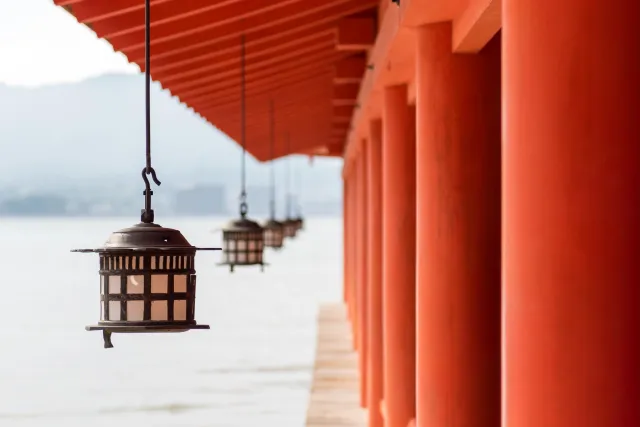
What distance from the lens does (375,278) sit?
8.62 metres

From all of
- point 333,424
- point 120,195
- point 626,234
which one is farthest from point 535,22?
point 120,195

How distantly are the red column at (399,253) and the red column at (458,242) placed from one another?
206cm

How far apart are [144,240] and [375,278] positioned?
5216 mm

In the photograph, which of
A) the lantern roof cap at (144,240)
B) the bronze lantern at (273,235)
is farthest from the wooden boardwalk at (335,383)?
the lantern roof cap at (144,240)

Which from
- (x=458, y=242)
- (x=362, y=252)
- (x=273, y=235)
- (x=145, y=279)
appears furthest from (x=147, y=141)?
(x=273, y=235)

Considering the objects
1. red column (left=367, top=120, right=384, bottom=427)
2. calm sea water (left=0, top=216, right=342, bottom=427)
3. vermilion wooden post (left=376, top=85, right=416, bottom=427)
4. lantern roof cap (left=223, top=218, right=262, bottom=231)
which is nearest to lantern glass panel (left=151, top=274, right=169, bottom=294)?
vermilion wooden post (left=376, top=85, right=416, bottom=427)

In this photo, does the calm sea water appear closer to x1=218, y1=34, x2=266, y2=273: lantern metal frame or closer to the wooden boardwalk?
the wooden boardwalk

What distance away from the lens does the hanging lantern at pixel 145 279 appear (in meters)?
3.51

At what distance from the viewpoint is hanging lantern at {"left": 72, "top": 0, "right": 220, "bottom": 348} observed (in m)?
3.51

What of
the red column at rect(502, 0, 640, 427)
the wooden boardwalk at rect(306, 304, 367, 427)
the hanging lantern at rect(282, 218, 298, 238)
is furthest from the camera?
the hanging lantern at rect(282, 218, 298, 238)

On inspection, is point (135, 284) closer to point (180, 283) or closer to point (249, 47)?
point (180, 283)

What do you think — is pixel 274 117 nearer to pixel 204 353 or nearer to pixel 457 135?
pixel 204 353

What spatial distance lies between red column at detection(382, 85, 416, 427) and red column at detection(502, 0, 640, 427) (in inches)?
163

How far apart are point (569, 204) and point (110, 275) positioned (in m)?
1.64
